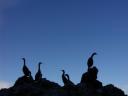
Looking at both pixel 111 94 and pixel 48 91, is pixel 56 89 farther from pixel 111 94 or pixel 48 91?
pixel 111 94

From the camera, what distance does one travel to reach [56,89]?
57906 mm

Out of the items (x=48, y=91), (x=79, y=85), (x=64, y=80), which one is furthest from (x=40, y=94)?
(x=64, y=80)

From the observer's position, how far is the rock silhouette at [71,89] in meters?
56.9

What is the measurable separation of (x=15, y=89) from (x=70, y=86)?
7.94 m

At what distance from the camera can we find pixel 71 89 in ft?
192

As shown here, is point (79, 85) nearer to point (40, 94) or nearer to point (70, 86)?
point (70, 86)

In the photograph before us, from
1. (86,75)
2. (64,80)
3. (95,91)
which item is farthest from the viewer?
(64,80)

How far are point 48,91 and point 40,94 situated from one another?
1180mm

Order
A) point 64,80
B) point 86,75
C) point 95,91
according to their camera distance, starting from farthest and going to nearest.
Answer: point 64,80
point 86,75
point 95,91

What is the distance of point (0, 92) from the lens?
60844mm

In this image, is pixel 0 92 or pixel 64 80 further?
pixel 64 80

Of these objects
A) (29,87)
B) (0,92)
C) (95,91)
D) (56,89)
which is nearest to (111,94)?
(95,91)

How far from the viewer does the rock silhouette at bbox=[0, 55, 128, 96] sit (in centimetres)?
5694

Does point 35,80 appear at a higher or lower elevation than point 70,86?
higher
